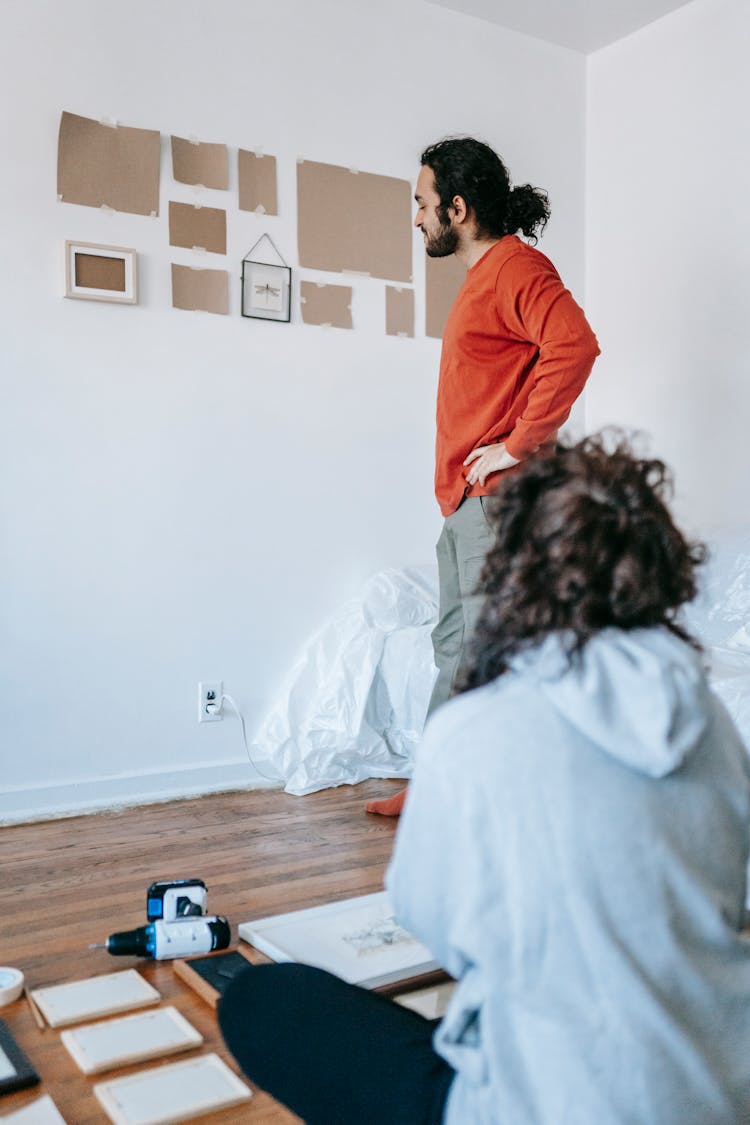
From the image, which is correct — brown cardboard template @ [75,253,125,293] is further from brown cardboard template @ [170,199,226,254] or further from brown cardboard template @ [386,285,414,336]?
brown cardboard template @ [386,285,414,336]

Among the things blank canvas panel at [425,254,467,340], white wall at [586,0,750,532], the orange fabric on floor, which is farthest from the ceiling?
the orange fabric on floor

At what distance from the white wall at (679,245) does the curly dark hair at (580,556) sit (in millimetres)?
2462

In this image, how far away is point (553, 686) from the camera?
2.50 feet

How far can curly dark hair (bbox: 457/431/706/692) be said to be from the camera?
2.59 feet

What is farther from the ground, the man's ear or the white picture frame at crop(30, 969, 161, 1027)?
the man's ear

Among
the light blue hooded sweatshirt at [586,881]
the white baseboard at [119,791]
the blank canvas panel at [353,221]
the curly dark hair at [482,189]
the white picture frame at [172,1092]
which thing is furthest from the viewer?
the blank canvas panel at [353,221]

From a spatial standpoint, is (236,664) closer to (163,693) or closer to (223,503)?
(163,693)

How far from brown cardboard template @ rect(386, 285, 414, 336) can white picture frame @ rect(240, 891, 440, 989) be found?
1.91 m

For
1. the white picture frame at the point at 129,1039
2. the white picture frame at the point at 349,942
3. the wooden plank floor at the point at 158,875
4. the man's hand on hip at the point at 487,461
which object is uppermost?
the man's hand on hip at the point at 487,461

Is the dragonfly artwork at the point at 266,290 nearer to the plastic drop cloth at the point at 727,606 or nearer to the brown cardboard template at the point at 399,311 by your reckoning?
the brown cardboard template at the point at 399,311

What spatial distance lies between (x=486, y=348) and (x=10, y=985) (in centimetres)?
160

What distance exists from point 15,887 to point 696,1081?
5.61 ft

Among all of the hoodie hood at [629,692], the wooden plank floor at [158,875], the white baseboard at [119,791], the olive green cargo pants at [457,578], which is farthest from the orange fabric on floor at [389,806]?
the hoodie hood at [629,692]

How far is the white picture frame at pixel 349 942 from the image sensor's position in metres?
1.59
